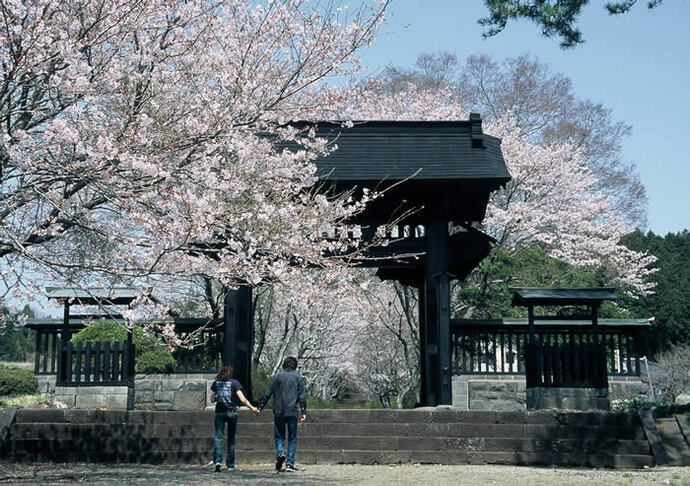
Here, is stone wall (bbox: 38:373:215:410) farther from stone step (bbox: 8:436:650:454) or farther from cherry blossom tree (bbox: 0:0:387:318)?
cherry blossom tree (bbox: 0:0:387:318)

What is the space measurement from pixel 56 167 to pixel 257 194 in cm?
273

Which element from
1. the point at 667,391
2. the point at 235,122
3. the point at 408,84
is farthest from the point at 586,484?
the point at 408,84

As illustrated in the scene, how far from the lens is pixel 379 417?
12.8 m

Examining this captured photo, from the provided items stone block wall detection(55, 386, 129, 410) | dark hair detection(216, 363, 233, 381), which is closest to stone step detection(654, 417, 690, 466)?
dark hair detection(216, 363, 233, 381)

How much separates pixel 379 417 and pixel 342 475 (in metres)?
2.05

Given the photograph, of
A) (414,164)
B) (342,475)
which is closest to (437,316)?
(414,164)

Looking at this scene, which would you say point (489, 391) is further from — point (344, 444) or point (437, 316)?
Result: point (344, 444)

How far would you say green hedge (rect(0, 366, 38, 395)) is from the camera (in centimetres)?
2300

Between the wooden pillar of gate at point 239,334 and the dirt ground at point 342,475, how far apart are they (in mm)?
2323

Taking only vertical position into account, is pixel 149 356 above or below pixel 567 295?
below

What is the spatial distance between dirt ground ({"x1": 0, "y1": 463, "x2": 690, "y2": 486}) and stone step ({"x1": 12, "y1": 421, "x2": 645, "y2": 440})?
0.61 meters

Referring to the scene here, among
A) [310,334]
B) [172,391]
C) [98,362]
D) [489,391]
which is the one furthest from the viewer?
[310,334]

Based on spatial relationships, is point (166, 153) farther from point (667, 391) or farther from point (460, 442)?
point (667, 391)

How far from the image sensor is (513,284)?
80.9 feet
